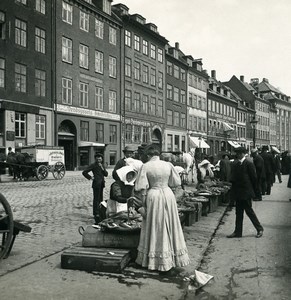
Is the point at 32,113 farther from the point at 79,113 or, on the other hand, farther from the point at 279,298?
the point at 279,298

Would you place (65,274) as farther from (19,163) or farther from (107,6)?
(107,6)

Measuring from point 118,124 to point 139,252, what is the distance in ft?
99.8

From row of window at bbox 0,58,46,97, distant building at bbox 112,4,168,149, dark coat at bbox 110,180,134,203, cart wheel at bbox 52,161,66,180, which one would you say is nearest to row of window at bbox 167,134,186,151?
distant building at bbox 112,4,168,149

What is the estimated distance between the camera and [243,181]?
24.6ft

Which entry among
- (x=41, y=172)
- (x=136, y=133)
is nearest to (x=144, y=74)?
(x=136, y=133)

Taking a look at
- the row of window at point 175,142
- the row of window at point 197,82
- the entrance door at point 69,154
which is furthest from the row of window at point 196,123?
the entrance door at point 69,154

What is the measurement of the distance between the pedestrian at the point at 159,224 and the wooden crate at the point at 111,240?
330mm

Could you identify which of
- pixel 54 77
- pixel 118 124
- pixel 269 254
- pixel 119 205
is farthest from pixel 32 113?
pixel 269 254

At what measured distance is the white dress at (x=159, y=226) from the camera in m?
4.95

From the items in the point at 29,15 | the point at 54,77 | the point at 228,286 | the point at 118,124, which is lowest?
the point at 228,286

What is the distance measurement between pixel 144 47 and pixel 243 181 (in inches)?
1342

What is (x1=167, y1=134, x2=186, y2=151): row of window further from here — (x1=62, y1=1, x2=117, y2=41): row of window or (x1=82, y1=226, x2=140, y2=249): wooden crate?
(x1=82, y1=226, x2=140, y2=249): wooden crate

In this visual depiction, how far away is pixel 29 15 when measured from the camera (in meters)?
26.3

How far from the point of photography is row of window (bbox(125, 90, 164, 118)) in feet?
122
